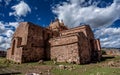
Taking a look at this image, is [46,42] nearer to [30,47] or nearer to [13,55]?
[30,47]

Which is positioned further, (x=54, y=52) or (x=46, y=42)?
(x=46, y=42)

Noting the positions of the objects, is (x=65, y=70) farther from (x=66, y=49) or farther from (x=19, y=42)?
(x=19, y=42)

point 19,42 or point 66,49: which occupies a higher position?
point 19,42

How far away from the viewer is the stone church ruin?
20.8m

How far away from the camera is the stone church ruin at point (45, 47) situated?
2077 cm

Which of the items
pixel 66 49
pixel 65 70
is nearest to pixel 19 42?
pixel 66 49

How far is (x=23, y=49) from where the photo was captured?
20.8 metres

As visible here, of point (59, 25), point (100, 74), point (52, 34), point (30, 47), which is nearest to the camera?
point (100, 74)

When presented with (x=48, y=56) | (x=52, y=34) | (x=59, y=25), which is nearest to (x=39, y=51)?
(x=48, y=56)

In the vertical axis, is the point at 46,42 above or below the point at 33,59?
above

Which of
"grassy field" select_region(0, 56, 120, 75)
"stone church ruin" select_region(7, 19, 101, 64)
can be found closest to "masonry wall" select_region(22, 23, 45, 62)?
"stone church ruin" select_region(7, 19, 101, 64)

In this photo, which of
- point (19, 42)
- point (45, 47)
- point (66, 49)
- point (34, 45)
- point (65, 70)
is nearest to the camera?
point (65, 70)

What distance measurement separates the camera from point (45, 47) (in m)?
25.5

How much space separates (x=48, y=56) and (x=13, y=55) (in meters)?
6.48
